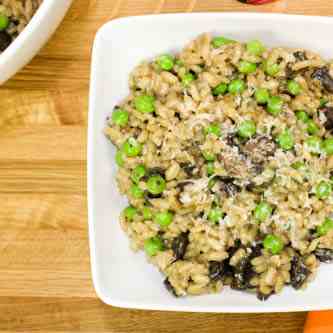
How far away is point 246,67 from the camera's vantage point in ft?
6.59

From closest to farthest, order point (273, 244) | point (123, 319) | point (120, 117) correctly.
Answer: point (273, 244)
point (120, 117)
point (123, 319)

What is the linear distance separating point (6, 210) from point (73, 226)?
27 cm

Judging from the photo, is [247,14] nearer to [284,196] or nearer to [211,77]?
[211,77]

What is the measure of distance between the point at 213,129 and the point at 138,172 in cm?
28

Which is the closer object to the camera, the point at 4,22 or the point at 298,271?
the point at 298,271

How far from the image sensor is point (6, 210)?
235cm

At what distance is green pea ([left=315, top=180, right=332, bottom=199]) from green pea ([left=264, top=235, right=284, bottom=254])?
0.63 ft

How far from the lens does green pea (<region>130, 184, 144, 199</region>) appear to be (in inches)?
79.4

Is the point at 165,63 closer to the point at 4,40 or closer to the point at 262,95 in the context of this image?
the point at 262,95

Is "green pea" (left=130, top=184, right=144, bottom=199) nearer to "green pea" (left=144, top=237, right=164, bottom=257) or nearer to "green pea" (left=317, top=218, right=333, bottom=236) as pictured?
"green pea" (left=144, top=237, right=164, bottom=257)

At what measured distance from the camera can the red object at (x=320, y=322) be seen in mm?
2248

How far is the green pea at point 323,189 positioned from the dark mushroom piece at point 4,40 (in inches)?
45.5

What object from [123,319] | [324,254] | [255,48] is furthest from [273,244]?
[123,319]

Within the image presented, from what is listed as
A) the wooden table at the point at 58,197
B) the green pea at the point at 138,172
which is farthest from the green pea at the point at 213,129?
the wooden table at the point at 58,197
